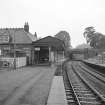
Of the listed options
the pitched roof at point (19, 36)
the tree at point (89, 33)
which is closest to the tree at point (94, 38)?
the tree at point (89, 33)

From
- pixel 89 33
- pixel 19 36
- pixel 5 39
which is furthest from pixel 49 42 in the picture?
pixel 89 33

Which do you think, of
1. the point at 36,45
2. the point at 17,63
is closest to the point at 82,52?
the point at 36,45

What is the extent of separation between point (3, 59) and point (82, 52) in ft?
190

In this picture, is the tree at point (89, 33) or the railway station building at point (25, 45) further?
the tree at point (89, 33)

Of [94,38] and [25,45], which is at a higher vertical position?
[94,38]

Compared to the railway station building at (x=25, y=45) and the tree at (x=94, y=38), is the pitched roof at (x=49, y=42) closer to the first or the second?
the railway station building at (x=25, y=45)

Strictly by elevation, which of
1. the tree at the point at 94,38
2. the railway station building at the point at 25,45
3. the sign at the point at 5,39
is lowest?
the railway station building at the point at 25,45

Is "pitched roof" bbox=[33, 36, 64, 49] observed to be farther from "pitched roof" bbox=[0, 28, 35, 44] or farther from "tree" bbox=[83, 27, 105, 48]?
"tree" bbox=[83, 27, 105, 48]

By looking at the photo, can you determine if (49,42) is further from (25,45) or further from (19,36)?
(19,36)

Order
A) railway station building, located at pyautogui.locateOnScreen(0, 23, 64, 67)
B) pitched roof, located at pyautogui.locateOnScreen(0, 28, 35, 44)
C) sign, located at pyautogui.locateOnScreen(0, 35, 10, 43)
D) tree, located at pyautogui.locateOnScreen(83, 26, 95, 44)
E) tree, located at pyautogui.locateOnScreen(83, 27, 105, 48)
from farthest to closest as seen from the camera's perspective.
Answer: tree, located at pyautogui.locateOnScreen(83, 26, 95, 44), tree, located at pyautogui.locateOnScreen(83, 27, 105, 48), sign, located at pyautogui.locateOnScreen(0, 35, 10, 43), pitched roof, located at pyautogui.locateOnScreen(0, 28, 35, 44), railway station building, located at pyautogui.locateOnScreen(0, 23, 64, 67)

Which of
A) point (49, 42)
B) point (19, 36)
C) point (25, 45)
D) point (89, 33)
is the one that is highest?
point (89, 33)

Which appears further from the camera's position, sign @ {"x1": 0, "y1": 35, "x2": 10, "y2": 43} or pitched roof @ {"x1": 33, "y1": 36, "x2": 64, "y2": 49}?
sign @ {"x1": 0, "y1": 35, "x2": 10, "y2": 43}

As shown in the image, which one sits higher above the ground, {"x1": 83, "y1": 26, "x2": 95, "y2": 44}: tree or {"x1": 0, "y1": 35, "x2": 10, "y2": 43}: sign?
{"x1": 83, "y1": 26, "x2": 95, "y2": 44}: tree

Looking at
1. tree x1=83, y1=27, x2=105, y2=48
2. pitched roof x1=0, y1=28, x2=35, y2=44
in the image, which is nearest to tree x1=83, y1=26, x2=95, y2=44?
tree x1=83, y1=27, x2=105, y2=48
